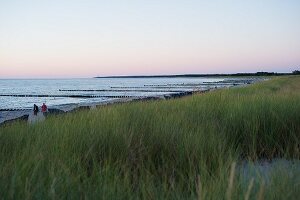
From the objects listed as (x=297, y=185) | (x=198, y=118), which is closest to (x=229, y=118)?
(x=198, y=118)

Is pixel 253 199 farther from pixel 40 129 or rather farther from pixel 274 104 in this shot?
pixel 274 104

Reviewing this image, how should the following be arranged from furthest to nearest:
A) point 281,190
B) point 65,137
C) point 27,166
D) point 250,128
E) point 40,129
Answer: point 250,128 → point 40,129 → point 65,137 → point 27,166 → point 281,190

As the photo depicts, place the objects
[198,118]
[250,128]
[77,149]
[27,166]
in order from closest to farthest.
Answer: [27,166], [77,149], [250,128], [198,118]

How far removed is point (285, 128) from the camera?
Result: 6242mm

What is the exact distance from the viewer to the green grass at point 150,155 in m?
2.87

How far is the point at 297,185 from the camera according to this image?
2.84 meters

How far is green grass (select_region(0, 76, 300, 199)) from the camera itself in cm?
287

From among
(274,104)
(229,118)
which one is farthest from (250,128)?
Result: (274,104)

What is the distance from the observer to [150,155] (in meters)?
4.62

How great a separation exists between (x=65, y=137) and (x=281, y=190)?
2.61 meters

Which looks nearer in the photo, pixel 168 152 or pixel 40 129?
pixel 168 152

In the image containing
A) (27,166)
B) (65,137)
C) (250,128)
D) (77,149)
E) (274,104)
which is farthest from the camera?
(274,104)

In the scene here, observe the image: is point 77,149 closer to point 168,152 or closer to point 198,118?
point 168,152

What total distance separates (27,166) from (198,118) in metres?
3.72
